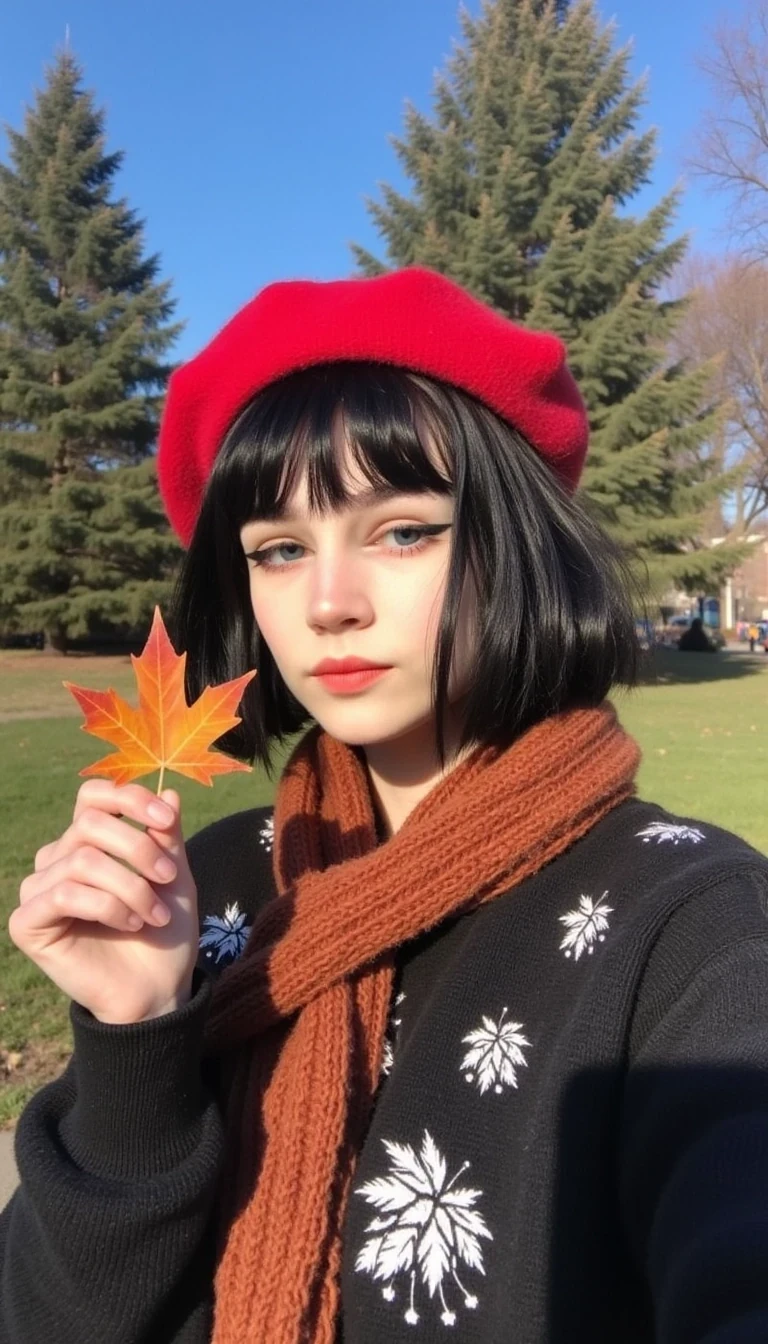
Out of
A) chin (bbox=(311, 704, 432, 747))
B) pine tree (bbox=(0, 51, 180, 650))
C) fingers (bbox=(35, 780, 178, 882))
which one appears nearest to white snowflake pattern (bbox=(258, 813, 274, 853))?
chin (bbox=(311, 704, 432, 747))

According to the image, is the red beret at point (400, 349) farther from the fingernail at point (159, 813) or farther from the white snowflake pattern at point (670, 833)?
the fingernail at point (159, 813)

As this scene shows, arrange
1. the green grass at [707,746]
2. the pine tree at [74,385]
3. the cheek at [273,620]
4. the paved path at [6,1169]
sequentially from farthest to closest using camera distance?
the pine tree at [74,385], the green grass at [707,746], the paved path at [6,1169], the cheek at [273,620]

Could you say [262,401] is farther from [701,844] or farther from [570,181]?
[570,181]

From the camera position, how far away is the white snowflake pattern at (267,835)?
168 centimetres

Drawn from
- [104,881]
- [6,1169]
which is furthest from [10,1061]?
[104,881]

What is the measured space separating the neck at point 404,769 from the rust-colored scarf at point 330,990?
7 cm

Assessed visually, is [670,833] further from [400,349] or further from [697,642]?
[697,642]

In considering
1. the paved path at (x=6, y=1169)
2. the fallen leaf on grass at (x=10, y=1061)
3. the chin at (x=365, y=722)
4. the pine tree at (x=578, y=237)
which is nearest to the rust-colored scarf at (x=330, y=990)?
the chin at (x=365, y=722)

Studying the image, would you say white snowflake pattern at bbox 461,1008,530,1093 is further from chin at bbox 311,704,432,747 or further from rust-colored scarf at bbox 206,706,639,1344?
chin at bbox 311,704,432,747

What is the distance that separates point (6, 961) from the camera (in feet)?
14.1

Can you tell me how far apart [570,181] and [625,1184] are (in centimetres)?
2163

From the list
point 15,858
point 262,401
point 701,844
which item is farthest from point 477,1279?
point 15,858

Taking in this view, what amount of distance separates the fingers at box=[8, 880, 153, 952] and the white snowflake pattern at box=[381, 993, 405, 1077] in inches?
15.3

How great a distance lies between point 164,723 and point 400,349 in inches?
24.5
